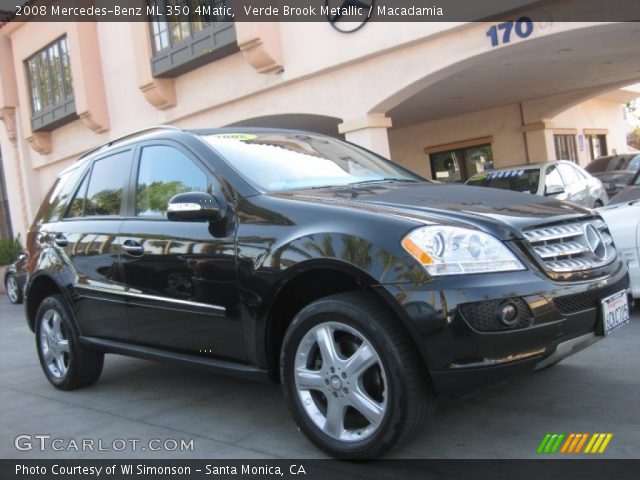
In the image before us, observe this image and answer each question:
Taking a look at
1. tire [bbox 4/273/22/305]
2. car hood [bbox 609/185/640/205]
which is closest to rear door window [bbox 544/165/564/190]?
car hood [bbox 609/185/640/205]

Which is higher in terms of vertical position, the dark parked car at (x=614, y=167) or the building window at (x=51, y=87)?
the building window at (x=51, y=87)

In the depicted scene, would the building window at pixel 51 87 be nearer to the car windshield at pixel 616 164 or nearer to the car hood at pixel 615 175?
the car hood at pixel 615 175

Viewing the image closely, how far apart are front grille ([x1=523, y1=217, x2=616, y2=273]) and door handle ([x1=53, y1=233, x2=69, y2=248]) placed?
3354 millimetres

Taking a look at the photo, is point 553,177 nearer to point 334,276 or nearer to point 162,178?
point 162,178

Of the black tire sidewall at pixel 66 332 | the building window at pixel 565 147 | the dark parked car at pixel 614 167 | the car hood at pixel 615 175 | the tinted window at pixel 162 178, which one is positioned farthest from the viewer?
the building window at pixel 565 147

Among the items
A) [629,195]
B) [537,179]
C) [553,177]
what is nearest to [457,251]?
[629,195]

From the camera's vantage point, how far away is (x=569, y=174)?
11.2 meters

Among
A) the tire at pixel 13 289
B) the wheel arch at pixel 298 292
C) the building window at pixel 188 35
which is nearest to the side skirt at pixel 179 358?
the wheel arch at pixel 298 292

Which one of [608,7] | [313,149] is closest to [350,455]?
[313,149]

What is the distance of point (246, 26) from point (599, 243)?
10370mm

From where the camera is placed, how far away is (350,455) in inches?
122

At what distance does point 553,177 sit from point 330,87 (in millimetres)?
4366

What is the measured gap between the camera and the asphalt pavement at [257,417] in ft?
11.0

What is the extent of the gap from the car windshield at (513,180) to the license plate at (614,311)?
7098mm
